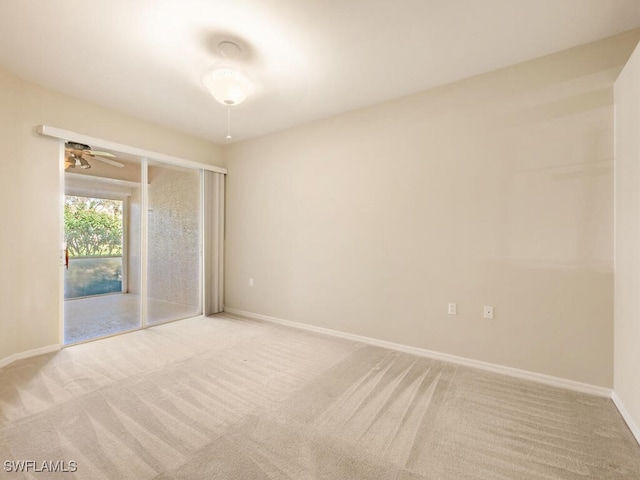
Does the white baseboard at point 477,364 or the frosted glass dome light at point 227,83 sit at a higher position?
the frosted glass dome light at point 227,83

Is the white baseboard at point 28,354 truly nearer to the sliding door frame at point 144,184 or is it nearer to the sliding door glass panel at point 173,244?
the sliding door frame at point 144,184

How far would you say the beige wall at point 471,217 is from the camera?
223 centimetres

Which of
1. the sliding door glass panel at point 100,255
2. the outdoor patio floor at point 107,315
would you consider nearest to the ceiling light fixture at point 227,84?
the sliding door glass panel at point 100,255

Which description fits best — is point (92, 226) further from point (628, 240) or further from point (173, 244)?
point (628, 240)

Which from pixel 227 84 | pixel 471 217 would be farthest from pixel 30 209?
pixel 471 217

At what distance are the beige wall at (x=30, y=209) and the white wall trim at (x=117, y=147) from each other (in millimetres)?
117

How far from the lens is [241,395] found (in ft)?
7.19

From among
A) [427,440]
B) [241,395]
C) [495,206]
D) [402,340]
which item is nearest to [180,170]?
[241,395]

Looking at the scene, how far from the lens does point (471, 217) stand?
2.70 metres

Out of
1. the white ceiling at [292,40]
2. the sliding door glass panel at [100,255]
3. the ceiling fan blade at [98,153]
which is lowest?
the sliding door glass panel at [100,255]

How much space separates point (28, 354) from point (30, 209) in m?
1.41

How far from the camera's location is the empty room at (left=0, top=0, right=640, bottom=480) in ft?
5.77

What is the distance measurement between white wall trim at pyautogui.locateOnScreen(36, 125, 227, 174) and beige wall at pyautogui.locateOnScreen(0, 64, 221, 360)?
117mm

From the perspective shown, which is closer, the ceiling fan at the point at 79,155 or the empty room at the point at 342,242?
the empty room at the point at 342,242
